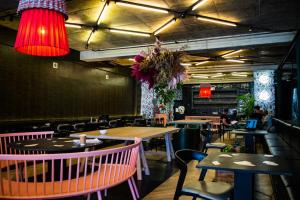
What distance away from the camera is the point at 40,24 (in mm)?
2348

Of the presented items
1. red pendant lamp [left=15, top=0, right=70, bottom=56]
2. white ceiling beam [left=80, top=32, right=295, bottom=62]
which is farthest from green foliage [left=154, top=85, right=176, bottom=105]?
white ceiling beam [left=80, top=32, right=295, bottom=62]

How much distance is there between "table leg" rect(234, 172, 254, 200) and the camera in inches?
86.7

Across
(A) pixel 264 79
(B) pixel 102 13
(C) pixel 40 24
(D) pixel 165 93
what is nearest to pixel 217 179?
(D) pixel 165 93

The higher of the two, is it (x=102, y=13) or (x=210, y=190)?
(x=102, y=13)

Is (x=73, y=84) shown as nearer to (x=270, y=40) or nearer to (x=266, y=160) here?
(x=270, y=40)

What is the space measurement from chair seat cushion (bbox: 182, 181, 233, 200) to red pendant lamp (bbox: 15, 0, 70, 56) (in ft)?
6.00

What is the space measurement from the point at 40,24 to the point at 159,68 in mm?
1486

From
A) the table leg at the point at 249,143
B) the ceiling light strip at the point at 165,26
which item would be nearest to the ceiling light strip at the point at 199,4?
the ceiling light strip at the point at 165,26

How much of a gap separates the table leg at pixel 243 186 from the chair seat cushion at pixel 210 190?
100 millimetres

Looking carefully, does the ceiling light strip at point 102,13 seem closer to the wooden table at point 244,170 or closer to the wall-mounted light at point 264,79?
the wooden table at point 244,170

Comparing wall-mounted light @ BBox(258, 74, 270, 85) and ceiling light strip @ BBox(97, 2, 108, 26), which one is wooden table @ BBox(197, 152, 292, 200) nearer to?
ceiling light strip @ BBox(97, 2, 108, 26)

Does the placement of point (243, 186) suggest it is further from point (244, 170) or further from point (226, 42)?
point (226, 42)

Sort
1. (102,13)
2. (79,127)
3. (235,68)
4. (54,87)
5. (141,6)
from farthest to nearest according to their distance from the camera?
1. (235,68)
2. (54,87)
3. (79,127)
4. (102,13)
5. (141,6)

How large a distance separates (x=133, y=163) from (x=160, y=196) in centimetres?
113
